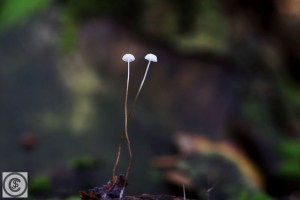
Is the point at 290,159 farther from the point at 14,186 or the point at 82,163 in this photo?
the point at 14,186

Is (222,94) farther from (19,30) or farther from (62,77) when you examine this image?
(19,30)

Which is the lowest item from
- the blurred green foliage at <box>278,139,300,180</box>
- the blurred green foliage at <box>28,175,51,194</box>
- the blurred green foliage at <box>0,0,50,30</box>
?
the blurred green foliage at <box>28,175,51,194</box>

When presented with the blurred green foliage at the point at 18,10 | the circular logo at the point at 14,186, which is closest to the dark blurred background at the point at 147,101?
the blurred green foliage at the point at 18,10

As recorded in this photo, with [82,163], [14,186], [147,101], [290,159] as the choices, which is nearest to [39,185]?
[82,163]

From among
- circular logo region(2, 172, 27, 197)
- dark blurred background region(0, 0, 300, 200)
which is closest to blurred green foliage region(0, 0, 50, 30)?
dark blurred background region(0, 0, 300, 200)

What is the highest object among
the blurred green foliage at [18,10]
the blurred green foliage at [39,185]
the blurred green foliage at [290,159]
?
the blurred green foliage at [18,10]

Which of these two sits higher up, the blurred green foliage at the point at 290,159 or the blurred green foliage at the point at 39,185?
the blurred green foliage at the point at 290,159

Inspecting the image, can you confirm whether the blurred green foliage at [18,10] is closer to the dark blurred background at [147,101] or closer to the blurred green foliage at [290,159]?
the dark blurred background at [147,101]

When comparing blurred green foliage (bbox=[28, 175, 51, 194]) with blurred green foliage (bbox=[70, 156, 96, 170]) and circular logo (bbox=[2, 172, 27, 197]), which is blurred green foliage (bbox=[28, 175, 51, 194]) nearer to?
blurred green foliage (bbox=[70, 156, 96, 170])

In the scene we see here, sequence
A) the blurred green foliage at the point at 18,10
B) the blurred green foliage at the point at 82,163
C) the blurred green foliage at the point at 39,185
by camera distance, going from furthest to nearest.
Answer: the blurred green foliage at the point at 18,10 → the blurred green foliage at the point at 82,163 → the blurred green foliage at the point at 39,185
